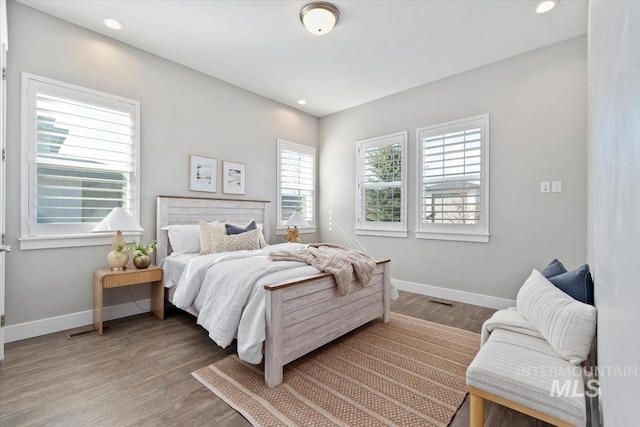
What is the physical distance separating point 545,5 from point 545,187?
5.51 ft

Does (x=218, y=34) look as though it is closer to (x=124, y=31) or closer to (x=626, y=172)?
(x=124, y=31)

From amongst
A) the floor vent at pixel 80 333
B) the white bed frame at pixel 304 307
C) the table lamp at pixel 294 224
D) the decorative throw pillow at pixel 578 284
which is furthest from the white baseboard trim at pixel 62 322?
the decorative throw pillow at pixel 578 284

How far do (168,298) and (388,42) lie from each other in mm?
3583

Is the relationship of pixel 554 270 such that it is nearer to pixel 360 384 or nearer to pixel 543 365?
pixel 543 365

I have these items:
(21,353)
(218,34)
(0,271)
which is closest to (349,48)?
(218,34)

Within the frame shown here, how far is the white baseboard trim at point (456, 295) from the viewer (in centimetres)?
337

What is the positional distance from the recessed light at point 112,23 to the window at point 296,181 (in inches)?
93.0

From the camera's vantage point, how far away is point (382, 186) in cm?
450

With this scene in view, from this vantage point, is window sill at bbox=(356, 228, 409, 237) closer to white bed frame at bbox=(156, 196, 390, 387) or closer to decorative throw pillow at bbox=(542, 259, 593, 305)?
white bed frame at bbox=(156, 196, 390, 387)

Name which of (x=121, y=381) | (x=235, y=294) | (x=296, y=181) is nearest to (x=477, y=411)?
(x=235, y=294)

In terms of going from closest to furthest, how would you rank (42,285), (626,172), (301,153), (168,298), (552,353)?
(626,172) < (552,353) < (42,285) < (168,298) < (301,153)

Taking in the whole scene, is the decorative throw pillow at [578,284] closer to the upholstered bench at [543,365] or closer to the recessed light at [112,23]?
the upholstered bench at [543,365]

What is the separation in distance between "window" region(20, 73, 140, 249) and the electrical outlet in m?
4.38

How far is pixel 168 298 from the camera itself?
3.16m
